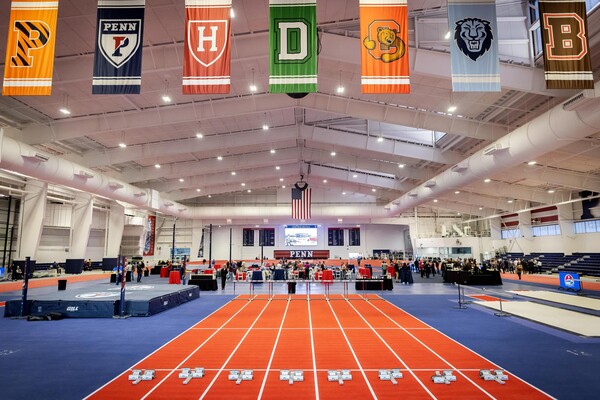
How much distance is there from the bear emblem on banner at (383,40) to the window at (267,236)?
1431 inches

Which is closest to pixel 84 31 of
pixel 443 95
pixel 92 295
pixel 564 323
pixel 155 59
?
pixel 155 59

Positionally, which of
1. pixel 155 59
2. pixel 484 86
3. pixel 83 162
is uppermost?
pixel 155 59

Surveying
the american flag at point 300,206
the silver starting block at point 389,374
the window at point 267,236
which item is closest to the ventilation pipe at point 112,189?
the window at point 267,236

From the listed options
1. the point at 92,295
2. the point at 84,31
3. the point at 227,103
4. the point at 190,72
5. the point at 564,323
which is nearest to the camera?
the point at 190,72

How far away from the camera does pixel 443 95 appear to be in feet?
46.5

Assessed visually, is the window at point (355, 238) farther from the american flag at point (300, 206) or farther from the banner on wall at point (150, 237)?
the banner on wall at point (150, 237)

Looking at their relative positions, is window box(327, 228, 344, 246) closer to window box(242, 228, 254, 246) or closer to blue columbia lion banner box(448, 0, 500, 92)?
window box(242, 228, 254, 246)

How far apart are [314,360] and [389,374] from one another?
161 cm

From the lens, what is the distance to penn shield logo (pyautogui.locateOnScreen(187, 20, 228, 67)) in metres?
7.12

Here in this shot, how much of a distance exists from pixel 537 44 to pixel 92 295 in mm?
17596

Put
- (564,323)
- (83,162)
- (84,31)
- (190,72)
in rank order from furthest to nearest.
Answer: (83,162)
(84,31)
(564,323)
(190,72)

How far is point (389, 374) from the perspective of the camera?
5.88m

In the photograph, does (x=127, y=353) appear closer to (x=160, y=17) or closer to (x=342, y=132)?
(x=160, y=17)

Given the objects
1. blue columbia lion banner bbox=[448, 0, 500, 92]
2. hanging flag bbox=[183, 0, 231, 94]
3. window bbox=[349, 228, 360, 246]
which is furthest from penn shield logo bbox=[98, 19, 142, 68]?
window bbox=[349, 228, 360, 246]
